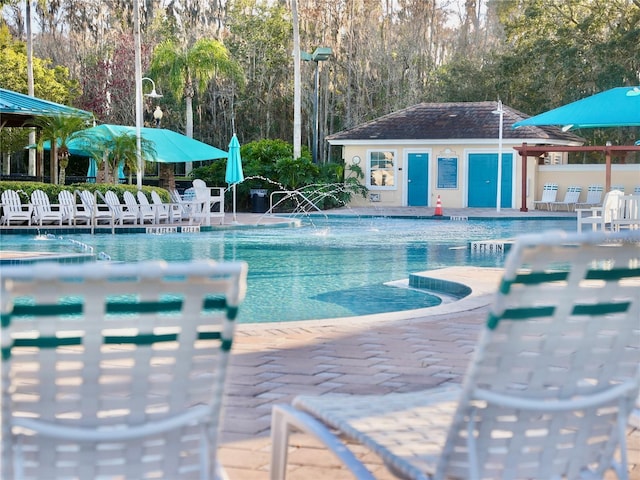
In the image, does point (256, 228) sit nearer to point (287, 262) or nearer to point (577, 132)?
point (287, 262)

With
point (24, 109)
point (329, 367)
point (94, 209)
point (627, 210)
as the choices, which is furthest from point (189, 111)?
point (329, 367)

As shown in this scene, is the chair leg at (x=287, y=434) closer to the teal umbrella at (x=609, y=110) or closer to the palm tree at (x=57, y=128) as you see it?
the teal umbrella at (x=609, y=110)

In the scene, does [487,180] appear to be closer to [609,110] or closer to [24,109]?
[24,109]

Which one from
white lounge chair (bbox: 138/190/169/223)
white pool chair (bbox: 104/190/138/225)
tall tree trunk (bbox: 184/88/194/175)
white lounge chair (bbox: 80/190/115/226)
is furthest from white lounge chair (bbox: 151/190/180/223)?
tall tree trunk (bbox: 184/88/194/175)

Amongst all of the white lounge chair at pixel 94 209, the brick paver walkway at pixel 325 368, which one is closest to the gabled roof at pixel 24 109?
the white lounge chair at pixel 94 209

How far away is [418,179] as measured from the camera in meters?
29.5

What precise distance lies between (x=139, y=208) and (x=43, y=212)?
2043mm

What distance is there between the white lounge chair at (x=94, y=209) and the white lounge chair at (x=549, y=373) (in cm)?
1727

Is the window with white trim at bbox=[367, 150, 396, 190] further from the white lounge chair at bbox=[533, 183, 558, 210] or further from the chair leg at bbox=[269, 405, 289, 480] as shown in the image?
the chair leg at bbox=[269, 405, 289, 480]

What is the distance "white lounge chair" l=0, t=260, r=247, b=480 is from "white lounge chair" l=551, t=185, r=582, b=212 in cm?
2624

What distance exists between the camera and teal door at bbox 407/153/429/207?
96.6ft

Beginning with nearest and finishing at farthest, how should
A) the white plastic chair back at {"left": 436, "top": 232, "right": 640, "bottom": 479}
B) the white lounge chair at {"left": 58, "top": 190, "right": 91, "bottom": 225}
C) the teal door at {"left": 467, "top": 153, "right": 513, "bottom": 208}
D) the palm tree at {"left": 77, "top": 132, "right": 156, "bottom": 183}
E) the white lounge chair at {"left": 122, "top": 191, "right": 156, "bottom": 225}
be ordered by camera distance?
the white plastic chair back at {"left": 436, "top": 232, "right": 640, "bottom": 479} < the white lounge chair at {"left": 58, "top": 190, "right": 91, "bottom": 225} < the white lounge chair at {"left": 122, "top": 191, "right": 156, "bottom": 225} < the palm tree at {"left": 77, "top": 132, "right": 156, "bottom": 183} < the teal door at {"left": 467, "top": 153, "right": 513, "bottom": 208}

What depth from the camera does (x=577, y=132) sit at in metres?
35.7

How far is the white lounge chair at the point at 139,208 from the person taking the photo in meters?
19.8
